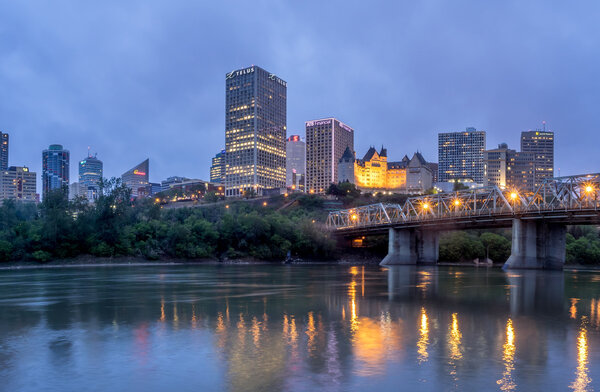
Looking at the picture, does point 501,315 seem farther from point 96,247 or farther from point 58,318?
point 96,247

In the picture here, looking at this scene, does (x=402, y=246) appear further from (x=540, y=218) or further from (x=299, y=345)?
(x=299, y=345)

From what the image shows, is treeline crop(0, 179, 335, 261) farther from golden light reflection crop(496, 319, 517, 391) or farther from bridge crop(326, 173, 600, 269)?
golden light reflection crop(496, 319, 517, 391)

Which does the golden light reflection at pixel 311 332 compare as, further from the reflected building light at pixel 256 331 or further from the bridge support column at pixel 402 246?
the bridge support column at pixel 402 246

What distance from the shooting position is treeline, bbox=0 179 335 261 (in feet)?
311

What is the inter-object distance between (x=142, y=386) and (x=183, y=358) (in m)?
3.14

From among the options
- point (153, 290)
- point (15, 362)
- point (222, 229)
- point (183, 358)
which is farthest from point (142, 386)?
point (222, 229)

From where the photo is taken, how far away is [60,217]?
9562 centimetres

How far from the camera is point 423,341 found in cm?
1991

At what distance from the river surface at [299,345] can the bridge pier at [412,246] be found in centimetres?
8106

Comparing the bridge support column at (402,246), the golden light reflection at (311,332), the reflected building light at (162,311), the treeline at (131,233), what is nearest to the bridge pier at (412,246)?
the bridge support column at (402,246)

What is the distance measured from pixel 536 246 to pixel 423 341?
75256 mm

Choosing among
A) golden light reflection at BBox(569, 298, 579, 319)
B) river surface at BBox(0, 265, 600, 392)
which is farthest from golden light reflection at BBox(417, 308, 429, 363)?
golden light reflection at BBox(569, 298, 579, 319)

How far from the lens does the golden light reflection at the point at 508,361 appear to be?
13.9m

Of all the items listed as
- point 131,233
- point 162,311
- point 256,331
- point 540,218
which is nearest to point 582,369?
point 256,331
